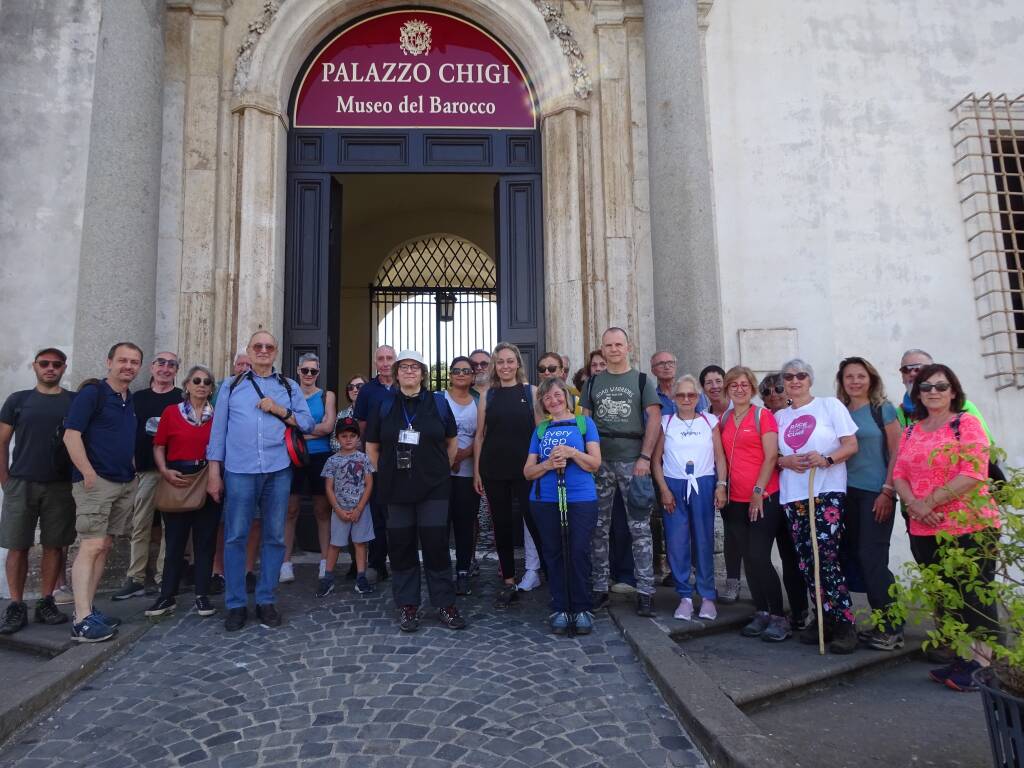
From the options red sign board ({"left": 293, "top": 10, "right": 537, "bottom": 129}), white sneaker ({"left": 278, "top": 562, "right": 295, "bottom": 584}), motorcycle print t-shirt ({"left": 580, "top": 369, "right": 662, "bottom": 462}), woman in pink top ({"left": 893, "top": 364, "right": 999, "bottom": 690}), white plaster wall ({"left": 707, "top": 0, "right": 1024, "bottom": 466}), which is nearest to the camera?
woman in pink top ({"left": 893, "top": 364, "right": 999, "bottom": 690})

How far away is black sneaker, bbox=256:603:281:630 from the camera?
13.8 ft

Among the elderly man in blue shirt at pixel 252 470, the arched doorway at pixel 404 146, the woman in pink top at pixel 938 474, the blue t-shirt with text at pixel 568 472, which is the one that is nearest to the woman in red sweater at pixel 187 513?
the elderly man in blue shirt at pixel 252 470

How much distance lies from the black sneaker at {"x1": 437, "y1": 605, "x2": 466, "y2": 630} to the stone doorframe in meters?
3.08

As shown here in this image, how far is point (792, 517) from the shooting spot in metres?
4.04

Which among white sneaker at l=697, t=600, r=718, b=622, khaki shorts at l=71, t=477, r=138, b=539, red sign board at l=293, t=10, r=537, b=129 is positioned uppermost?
red sign board at l=293, t=10, r=537, b=129

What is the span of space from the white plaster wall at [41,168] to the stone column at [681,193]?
489 centimetres

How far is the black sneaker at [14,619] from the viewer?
4.08m

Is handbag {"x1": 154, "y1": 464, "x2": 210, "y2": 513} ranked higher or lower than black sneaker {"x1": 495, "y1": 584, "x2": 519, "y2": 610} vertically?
higher

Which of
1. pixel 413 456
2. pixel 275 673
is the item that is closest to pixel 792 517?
pixel 413 456

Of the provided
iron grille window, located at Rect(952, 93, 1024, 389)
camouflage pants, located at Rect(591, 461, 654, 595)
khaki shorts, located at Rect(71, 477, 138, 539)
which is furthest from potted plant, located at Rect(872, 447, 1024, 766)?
iron grille window, located at Rect(952, 93, 1024, 389)

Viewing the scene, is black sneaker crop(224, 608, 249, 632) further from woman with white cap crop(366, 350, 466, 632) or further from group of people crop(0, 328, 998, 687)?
woman with white cap crop(366, 350, 466, 632)

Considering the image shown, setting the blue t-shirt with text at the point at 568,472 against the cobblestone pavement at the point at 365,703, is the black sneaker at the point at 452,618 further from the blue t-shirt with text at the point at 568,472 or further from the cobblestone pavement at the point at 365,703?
the blue t-shirt with text at the point at 568,472

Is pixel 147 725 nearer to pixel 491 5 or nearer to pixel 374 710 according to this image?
pixel 374 710

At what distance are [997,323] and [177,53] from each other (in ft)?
27.1
